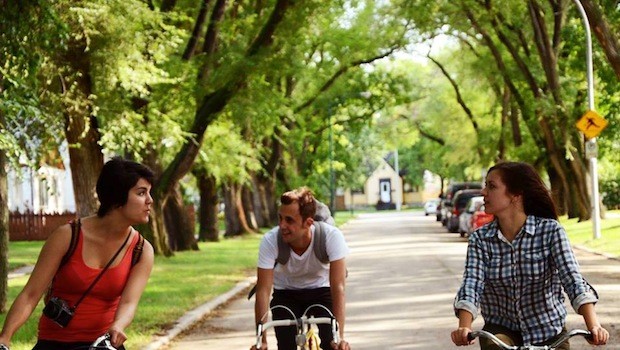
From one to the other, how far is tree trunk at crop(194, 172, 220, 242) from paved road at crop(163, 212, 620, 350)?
13913mm

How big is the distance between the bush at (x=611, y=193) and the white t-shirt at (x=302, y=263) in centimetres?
6381

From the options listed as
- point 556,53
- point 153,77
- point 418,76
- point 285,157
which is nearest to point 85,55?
point 153,77

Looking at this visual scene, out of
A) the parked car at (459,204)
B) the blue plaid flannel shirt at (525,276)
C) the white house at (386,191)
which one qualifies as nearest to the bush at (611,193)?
the parked car at (459,204)

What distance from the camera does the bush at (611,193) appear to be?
7050 centimetres

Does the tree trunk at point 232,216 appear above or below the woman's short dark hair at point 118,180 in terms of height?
below

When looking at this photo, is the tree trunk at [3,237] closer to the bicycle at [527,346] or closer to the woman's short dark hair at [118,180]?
the woman's short dark hair at [118,180]

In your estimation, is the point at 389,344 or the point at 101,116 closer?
the point at 389,344

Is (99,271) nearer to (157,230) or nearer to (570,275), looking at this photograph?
(570,275)

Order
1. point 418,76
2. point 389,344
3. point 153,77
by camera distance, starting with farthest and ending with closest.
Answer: point 418,76, point 153,77, point 389,344

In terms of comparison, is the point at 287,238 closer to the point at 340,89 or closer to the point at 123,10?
the point at 123,10

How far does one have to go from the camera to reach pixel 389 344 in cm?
1405

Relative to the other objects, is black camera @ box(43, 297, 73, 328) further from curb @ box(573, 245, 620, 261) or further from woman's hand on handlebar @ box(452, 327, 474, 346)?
curb @ box(573, 245, 620, 261)

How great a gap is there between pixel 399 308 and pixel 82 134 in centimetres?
826

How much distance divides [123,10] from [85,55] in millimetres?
1610
